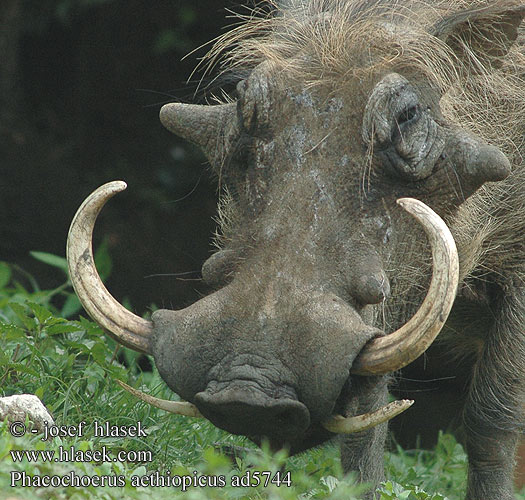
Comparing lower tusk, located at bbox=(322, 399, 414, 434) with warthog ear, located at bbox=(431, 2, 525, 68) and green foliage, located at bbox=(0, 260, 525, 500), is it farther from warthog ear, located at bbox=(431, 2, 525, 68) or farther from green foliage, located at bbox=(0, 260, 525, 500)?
warthog ear, located at bbox=(431, 2, 525, 68)

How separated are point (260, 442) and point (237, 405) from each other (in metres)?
0.40

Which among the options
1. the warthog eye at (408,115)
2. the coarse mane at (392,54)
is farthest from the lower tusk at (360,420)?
the coarse mane at (392,54)

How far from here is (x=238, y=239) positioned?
3.07 metres

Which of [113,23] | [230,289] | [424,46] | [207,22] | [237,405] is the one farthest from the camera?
[113,23]

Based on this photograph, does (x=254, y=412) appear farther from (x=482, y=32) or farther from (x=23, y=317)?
(x=482, y=32)

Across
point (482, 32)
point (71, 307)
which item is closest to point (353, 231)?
point (482, 32)

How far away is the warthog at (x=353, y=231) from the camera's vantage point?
105 inches

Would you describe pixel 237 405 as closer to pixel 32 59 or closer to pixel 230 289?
pixel 230 289

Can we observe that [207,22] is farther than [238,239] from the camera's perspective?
Yes

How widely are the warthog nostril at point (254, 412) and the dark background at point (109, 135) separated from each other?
400 centimetres

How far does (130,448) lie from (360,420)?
2.87 feet

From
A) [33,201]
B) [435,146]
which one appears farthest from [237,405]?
[33,201]

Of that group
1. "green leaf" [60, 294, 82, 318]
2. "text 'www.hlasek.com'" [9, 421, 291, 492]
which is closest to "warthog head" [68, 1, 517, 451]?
"text 'www.hlasek.com'" [9, 421, 291, 492]

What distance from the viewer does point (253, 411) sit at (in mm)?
2590
